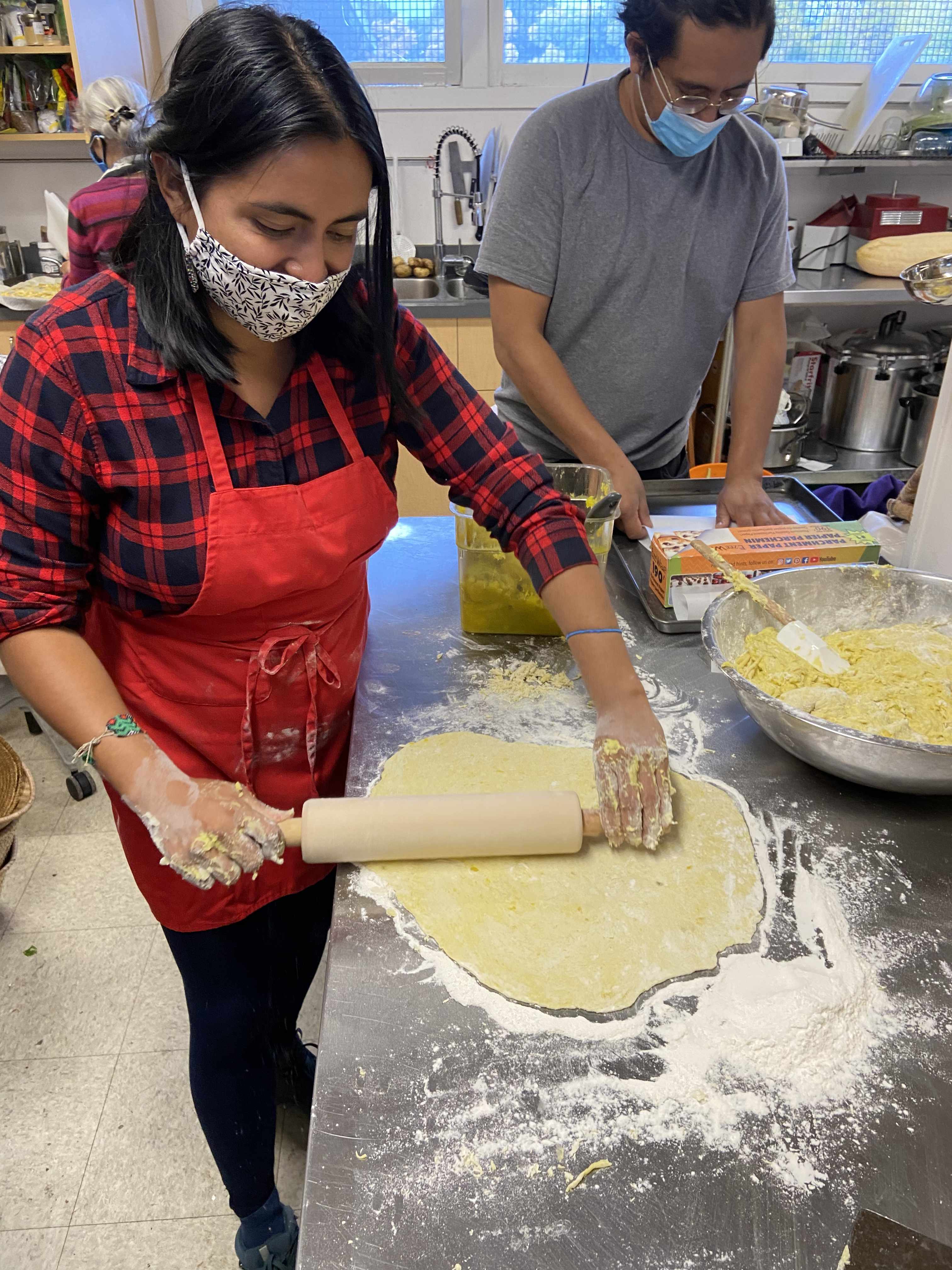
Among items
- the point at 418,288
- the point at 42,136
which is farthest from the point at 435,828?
the point at 42,136

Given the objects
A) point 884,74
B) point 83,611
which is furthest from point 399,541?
point 884,74

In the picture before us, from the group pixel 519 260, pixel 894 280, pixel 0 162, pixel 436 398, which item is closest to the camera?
pixel 436 398

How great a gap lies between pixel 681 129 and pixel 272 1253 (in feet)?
6.72

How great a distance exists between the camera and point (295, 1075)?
1610 mm

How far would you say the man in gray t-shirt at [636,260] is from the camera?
1646 mm

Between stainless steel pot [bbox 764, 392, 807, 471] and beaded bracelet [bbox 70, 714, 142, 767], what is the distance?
107 inches

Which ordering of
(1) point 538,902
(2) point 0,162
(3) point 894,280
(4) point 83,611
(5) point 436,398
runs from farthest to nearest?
(2) point 0,162 < (3) point 894,280 < (5) point 436,398 < (4) point 83,611 < (1) point 538,902

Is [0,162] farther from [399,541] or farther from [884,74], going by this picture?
[884,74]

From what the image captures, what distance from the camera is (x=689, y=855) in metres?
0.98

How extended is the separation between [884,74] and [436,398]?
10.6 feet

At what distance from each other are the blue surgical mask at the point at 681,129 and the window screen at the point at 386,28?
247 centimetres

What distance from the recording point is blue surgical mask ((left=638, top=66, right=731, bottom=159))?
1544 millimetres

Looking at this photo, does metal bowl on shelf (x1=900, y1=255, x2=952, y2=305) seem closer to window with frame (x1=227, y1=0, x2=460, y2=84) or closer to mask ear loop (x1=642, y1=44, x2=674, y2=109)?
mask ear loop (x1=642, y1=44, x2=674, y2=109)

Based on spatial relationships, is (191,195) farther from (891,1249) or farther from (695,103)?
(891,1249)
